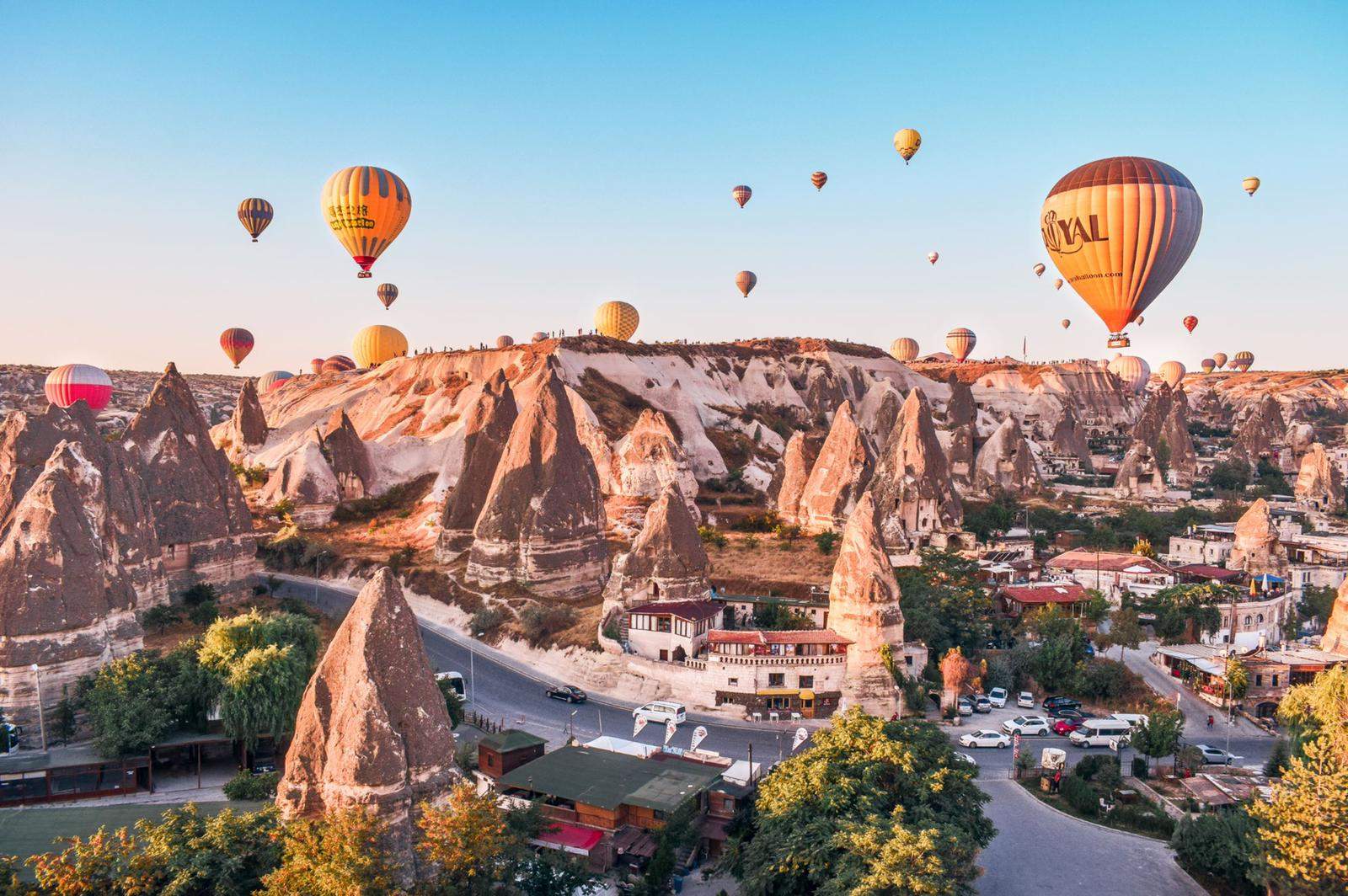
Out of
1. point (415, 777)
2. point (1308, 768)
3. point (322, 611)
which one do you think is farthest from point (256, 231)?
point (1308, 768)

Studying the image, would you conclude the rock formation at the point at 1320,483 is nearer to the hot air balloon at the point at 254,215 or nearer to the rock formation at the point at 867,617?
the rock formation at the point at 867,617

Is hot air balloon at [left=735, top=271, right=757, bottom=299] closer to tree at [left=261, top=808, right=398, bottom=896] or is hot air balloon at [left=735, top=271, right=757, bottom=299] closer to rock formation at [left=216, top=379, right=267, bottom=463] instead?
rock formation at [left=216, top=379, right=267, bottom=463]

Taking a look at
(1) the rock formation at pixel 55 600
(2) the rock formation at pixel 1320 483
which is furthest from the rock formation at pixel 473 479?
(2) the rock formation at pixel 1320 483

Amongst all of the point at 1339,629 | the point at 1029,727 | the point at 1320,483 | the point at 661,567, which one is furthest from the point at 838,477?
the point at 1320,483

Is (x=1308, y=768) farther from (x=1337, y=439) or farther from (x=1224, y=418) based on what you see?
(x=1224, y=418)

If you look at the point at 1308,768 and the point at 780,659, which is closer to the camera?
the point at 1308,768

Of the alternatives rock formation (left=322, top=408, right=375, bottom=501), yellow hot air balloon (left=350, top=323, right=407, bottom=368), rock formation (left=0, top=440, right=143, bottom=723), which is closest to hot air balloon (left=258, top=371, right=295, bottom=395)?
yellow hot air balloon (left=350, top=323, right=407, bottom=368)

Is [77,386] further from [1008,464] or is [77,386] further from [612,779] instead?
[1008,464]
